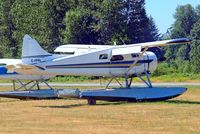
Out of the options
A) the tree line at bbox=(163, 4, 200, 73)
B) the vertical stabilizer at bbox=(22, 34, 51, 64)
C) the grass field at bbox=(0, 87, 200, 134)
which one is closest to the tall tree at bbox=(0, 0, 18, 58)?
the tree line at bbox=(163, 4, 200, 73)

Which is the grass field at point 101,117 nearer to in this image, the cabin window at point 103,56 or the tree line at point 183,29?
the cabin window at point 103,56

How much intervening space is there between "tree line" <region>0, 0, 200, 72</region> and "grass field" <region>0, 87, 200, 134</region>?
4093 centimetres

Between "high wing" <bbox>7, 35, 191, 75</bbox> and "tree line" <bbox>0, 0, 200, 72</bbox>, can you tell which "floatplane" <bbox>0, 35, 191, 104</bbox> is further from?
"tree line" <bbox>0, 0, 200, 72</bbox>

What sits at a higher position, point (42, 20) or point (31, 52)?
point (42, 20)

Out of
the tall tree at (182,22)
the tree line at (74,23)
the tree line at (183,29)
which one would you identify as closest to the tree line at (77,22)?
the tree line at (74,23)

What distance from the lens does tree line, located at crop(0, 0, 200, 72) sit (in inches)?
3012

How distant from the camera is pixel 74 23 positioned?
75.8 meters

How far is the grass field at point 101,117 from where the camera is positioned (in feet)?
62.3

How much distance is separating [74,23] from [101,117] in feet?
176

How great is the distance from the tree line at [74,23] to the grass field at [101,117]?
40.9 meters

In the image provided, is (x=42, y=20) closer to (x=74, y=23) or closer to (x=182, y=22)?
(x=74, y=23)

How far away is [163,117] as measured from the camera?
22.2m

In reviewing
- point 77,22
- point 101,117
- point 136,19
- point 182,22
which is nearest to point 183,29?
point 182,22

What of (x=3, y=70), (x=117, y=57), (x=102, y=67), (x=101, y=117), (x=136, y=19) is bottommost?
(x=101, y=117)
